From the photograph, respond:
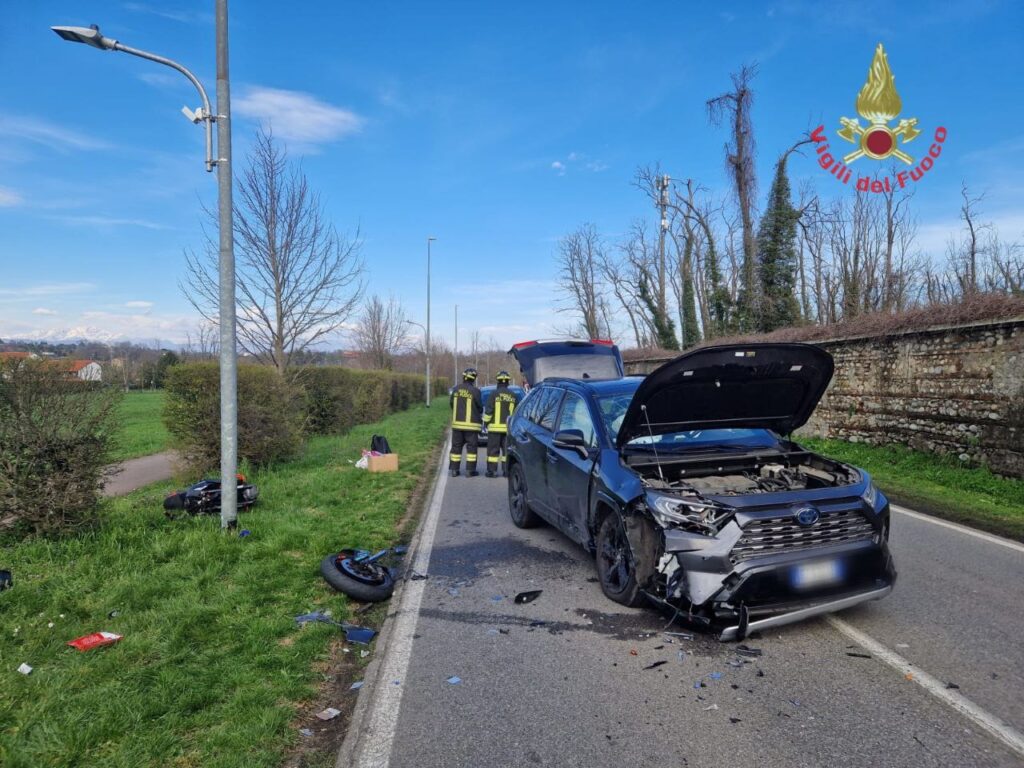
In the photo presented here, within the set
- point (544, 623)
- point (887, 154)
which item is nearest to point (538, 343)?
point (544, 623)

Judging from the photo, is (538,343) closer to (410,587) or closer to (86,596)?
(410,587)

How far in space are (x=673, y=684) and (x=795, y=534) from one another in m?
1.19

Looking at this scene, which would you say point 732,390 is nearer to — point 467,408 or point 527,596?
point 527,596

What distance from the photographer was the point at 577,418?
598cm

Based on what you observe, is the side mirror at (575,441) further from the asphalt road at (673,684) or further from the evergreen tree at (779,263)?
the evergreen tree at (779,263)

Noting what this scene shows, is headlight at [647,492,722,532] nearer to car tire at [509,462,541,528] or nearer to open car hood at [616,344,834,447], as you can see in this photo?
open car hood at [616,344,834,447]

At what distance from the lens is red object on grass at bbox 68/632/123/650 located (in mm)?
3994

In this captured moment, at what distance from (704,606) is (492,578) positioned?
210cm

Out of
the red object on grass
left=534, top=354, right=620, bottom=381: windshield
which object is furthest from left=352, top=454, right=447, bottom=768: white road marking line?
left=534, top=354, right=620, bottom=381: windshield

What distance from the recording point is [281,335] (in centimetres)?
1401

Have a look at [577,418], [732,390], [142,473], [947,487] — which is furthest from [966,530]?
[142,473]

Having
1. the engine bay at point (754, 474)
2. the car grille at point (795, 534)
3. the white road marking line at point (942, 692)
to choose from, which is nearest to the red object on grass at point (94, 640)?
the engine bay at point (754, 474)

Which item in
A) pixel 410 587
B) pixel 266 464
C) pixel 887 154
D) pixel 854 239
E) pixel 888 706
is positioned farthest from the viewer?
pixel 854 239

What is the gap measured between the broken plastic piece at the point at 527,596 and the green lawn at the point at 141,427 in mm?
4404
